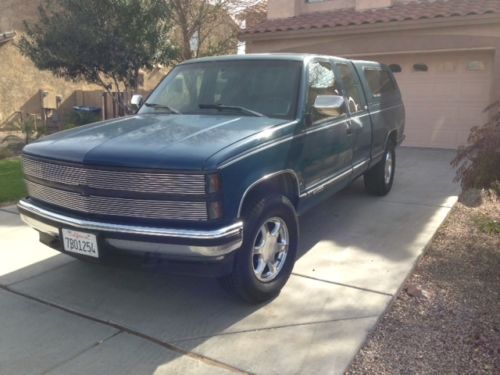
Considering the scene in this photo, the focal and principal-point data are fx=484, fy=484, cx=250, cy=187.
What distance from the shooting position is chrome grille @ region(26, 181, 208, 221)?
3.27 meters

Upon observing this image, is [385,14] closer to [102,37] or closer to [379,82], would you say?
[379,82]

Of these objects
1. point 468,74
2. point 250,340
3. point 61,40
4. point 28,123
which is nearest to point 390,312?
point 250,340

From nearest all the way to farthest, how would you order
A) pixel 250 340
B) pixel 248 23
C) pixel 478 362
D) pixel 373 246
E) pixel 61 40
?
pixel 478 362
pixel 250 340
pixel 373 246
pixel 61 40
pixel 248 23

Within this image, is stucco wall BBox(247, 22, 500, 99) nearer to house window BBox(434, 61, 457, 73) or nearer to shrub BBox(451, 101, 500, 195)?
house window BBox(434, 61, 457, 73)

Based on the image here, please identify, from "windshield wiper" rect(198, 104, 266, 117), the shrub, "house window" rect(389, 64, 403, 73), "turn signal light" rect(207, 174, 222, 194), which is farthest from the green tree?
"turn signal light" rect(207, 174, 222, 194)

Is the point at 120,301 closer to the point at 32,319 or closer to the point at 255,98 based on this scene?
the point at 32,319

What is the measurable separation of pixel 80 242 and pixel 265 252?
1.42m

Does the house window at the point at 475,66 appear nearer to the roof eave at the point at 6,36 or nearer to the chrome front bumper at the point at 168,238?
the chrome front bumper at the point at 168,238

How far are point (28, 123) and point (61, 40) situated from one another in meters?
3.72

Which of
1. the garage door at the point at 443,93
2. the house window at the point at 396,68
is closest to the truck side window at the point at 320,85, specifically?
the garage door at the point at 443,93

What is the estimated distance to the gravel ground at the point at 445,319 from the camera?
313 centimetres

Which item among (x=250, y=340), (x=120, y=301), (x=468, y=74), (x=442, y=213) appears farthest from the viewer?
(x=468, y=74)

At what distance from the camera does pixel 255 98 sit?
15.1 ft

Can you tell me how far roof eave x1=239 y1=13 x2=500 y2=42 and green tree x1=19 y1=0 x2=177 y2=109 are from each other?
359 centimetres
